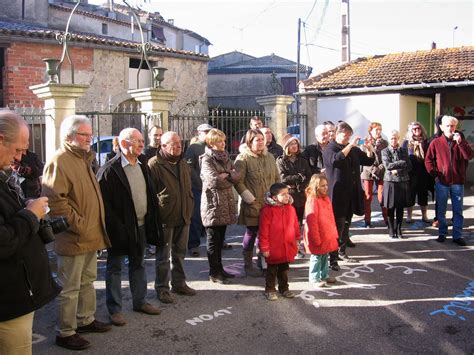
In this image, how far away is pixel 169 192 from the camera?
5.30m

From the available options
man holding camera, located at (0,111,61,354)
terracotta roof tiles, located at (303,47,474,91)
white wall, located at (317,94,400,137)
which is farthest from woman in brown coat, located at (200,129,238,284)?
terracotta roof tiles, located at (303,47,474,91)

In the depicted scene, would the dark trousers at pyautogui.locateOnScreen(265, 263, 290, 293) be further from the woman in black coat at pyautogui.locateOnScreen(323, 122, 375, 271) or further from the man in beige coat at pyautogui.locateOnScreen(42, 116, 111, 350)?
the man in beige coat at pyautogui.locateOnScreen(42, 116, 111, 350)

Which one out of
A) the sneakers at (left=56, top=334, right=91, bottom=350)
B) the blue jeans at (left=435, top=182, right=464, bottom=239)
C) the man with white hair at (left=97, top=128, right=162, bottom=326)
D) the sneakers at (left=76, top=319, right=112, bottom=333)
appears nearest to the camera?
the sneakers at (left=56, top=334, right=91, bottom=350)

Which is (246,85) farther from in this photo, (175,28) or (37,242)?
(37,242)

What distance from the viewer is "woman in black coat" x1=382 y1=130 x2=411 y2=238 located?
25.9 ft

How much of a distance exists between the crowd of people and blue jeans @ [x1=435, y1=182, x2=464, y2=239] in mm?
16

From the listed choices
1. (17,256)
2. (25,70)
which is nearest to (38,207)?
(17,256)

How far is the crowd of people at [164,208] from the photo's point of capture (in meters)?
2.89

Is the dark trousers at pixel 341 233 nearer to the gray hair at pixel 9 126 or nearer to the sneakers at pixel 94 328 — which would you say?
the sneakers at pixel 94 328

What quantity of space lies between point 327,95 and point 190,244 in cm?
968

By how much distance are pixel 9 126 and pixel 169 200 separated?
99.4 inches

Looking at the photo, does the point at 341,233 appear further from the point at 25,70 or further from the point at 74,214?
the point at 25,70

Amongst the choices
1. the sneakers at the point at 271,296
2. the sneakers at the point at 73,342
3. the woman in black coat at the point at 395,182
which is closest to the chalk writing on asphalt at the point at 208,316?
the sneakers at the point at 271,296

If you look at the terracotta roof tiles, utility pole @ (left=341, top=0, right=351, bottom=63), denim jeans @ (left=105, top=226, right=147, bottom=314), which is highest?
utility pole @ (left=341, top=0, right=351, bottom=63)
